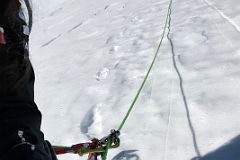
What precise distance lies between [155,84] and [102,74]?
1.17 m

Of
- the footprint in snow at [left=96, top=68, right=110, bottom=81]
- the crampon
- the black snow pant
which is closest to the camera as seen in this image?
the black snow pant

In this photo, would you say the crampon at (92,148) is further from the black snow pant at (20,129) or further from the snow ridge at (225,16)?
the snow ridge at (225,16)

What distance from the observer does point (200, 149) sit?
2578 mm

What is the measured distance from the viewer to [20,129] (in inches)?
58.4

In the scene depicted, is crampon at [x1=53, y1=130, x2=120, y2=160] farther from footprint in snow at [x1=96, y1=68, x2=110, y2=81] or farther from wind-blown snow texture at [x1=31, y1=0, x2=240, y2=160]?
footprint in snow at [x1=96, y1=68, x2=110, y2=81]

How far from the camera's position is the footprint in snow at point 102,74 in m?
4.86

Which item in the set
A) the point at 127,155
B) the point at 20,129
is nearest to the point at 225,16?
the point at 127,155

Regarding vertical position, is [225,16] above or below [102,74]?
above

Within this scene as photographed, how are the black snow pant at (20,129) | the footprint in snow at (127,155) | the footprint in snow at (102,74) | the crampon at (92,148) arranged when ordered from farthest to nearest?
the footprint in snow at (102,74), the footprint in snow at (127,155), the crampon at (92,148), the black snow pant at (20,129)

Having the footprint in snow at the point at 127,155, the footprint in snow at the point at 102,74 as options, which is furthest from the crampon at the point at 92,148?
the footprint in snow at the point at 102,74

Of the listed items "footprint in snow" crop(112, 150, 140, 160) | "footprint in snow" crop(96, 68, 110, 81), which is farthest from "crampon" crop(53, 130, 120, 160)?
"footprint in snow" crop(96, 68, 110, 81)

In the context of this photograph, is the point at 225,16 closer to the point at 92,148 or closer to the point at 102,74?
the point at 102,74

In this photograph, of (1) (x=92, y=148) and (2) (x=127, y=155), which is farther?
(2) (x=127, y=155)

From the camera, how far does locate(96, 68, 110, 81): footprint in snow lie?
4.86 m
